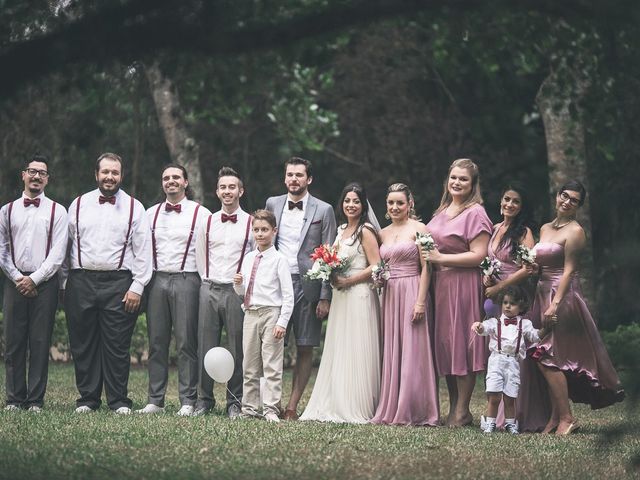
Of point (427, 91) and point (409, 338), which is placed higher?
point (427, 91)

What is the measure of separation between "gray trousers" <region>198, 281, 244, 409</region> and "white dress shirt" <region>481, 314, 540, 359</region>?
2521 millimetres

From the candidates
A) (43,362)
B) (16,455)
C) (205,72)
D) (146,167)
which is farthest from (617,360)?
(146,167)

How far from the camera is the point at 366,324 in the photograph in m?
11.8

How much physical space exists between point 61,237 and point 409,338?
11.6 feet

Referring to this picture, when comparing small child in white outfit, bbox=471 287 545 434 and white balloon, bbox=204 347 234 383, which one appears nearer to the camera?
small child in white outfit, bbox=471 287 545 434

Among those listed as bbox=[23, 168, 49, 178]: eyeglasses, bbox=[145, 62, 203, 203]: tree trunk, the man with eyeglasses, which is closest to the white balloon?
the man with eyeglasses

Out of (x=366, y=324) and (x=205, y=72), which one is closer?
(x=205, y=72)

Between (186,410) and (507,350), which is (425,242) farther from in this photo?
(186,410)

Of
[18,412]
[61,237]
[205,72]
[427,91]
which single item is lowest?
[18,412]

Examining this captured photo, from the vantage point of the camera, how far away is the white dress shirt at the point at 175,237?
11.9 m

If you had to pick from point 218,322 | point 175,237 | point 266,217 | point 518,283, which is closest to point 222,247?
point 175,237

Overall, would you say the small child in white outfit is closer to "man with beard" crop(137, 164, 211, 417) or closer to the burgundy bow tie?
the burgundy bow tie

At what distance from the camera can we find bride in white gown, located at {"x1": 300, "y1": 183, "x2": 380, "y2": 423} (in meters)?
11.6

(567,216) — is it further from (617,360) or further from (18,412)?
(617,360)
